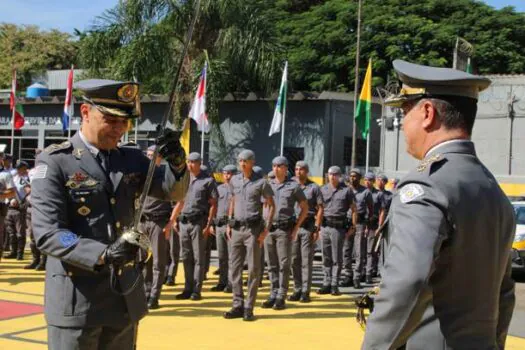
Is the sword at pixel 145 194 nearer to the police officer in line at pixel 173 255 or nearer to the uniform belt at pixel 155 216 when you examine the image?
the uniform belt at pixel 155 216

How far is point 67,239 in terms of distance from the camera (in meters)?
3.26

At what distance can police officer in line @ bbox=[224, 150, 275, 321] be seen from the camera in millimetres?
8961

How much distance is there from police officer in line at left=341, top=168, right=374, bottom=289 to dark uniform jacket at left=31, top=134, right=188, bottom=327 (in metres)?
9.10

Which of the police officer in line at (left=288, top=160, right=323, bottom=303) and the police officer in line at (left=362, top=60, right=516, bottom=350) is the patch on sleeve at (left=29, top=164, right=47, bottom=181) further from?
the police officer in line at (left=288, top=160, right=323, bottom=303)

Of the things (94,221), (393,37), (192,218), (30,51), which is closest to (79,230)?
(94,221)

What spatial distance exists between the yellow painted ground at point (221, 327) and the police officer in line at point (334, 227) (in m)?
0.77

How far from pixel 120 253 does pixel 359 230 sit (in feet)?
32.4

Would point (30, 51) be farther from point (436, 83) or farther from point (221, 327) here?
point (436, 83)

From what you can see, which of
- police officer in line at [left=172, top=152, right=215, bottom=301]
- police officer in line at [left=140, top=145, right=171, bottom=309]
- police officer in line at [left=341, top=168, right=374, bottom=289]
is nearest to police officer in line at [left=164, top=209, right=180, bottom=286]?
police officer in line at [left=172, top=152, right=215, bottom=301]

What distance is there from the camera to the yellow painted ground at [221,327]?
736 centimetres

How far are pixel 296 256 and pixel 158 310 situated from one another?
2.45 meters

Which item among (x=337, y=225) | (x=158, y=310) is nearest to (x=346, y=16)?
(x=337, y=225)

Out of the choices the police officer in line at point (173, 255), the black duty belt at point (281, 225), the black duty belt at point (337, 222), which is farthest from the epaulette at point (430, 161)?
the black duty belt at point (337, 222)

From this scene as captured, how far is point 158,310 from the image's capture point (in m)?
9.24
